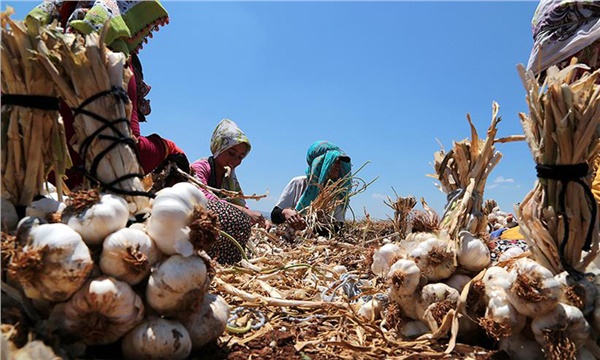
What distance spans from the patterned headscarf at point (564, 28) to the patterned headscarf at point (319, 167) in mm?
3088

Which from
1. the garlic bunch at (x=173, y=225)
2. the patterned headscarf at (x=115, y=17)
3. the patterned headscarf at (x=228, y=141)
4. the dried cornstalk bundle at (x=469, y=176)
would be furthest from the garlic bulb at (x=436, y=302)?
the patterned headscarf at (x=228, y=141)

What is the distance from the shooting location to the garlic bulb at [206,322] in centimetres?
128

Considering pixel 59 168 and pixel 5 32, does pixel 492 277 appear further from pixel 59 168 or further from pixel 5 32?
pixel 5 32

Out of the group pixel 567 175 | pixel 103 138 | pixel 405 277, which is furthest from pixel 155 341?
pixel 567 175

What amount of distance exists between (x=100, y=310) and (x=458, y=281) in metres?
1.18

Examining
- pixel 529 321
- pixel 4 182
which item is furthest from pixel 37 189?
pixel 529 321

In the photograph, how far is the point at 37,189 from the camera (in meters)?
1.35

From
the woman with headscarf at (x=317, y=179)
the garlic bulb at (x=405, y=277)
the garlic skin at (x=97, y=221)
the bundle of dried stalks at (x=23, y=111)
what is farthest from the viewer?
the woman with headscarf at (x=317, y=179)

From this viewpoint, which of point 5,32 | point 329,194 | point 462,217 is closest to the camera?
point 5,32

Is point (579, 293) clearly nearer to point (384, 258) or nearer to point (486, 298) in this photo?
point (486, 298)

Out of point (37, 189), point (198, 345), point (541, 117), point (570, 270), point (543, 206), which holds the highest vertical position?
point (541, 117)

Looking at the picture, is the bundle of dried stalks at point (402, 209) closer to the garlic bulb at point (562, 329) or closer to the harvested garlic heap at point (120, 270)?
the garlic bulb at point (562, 329)

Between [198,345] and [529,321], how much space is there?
1.03 m

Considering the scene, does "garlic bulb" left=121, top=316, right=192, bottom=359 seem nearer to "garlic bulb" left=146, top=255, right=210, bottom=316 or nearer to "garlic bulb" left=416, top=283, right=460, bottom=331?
"garlic bulb" left=146, top=255, right=210, bottom=316
